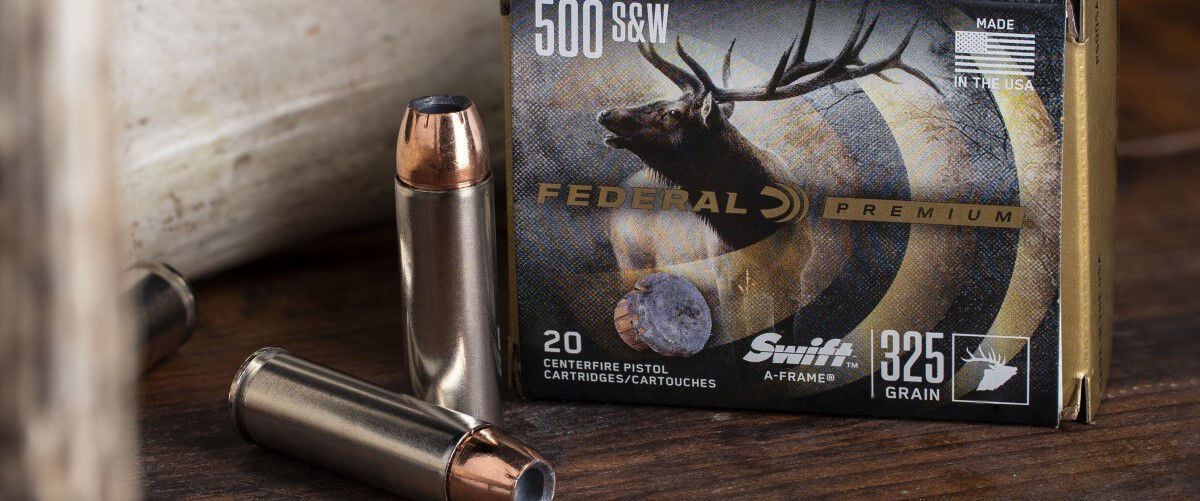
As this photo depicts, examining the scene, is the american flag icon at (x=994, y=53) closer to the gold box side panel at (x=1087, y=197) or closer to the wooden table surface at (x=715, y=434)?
the gold box side panel at (x=1087, y=197)

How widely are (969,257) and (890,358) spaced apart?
82 mm

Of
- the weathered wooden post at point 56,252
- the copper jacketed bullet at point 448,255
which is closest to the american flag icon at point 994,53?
the copper jacketed bullet at point 448,255

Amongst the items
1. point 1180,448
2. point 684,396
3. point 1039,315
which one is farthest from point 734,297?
point 1180,448

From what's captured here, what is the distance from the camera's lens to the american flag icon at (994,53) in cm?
81

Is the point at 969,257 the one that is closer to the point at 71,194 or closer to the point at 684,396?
the point at 684,396

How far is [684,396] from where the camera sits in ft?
3.03

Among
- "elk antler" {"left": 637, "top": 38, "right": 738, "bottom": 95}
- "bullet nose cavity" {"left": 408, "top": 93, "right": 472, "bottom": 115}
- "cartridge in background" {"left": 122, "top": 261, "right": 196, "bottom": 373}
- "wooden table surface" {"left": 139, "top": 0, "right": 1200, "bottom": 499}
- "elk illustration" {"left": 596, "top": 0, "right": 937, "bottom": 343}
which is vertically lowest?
"wooden table surface" {"left": 139, "top": 0, "right": 1200, "bottom": 499}

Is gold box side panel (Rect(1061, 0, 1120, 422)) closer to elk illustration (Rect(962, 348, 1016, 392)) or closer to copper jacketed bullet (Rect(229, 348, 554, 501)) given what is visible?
elk illustration (Rect(962, 348, 1016, 392))

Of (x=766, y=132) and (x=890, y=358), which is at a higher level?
(x=766, y=132)

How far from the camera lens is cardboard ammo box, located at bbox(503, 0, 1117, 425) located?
2.72 ft

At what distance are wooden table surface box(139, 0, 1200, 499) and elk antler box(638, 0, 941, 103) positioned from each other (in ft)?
0.71

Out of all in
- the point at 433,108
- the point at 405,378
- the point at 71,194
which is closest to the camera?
the point at 71,194

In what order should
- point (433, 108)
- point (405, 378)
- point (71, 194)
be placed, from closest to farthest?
point (71, 194), point (433, 108), point (405, 378)

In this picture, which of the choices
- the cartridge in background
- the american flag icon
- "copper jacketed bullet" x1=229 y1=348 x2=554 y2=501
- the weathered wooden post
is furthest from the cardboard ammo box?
the weathered wooden post
